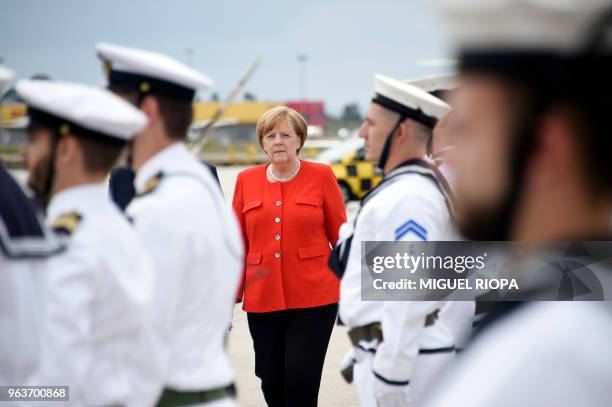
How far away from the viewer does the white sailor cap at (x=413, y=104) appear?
3562mm

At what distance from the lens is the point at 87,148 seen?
2.63 m

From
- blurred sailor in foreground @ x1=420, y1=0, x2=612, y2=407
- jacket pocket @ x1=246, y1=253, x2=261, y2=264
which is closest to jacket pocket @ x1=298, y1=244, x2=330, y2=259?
jacket pocket @ x1=246, y1=253, x2=261, y2=264

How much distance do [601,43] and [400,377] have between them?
8.38 feet

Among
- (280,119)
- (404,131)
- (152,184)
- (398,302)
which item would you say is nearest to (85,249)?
(152,184)

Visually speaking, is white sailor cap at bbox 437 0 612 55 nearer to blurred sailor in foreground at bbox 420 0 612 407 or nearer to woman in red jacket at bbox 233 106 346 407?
blurred sailor in foreground at bbox 420 0 612 407

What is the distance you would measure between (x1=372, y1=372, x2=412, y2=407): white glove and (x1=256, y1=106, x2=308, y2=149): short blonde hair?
207cm

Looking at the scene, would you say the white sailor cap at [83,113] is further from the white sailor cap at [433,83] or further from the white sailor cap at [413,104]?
the white sailor cap at [433,83]

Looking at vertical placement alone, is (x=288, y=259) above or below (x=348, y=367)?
above

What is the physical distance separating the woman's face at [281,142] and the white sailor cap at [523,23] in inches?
161

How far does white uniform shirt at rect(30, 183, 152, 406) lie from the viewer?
2.26 metres

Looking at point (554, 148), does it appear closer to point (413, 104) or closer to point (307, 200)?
point (413, 104)

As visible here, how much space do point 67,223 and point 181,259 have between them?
0.33 metres

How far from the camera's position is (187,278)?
2.49 metres

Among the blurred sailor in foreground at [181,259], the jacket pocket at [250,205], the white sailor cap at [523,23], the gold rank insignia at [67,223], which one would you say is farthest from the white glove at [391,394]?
the white sailor cap at [523,23]
